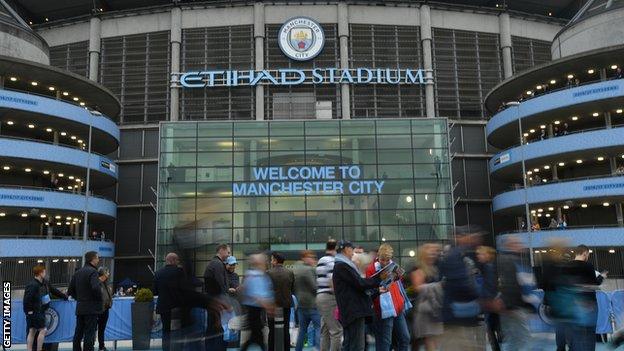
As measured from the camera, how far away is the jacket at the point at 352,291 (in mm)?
7883

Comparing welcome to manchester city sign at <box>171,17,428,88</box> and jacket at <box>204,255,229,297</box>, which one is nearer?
jacket at <box>204,255,229,297</box>

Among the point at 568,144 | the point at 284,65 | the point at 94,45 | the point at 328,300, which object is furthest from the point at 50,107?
the point at 568,144

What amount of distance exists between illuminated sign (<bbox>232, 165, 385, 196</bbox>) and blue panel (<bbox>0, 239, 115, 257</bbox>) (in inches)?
437

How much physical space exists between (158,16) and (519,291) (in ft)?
160

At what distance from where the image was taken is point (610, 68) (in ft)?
129

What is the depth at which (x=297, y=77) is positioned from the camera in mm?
48344

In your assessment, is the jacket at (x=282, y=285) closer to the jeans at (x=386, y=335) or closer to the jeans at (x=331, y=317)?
the jeans at (x=331, y=317)

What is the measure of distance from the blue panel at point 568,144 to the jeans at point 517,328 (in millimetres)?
32225

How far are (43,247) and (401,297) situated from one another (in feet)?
105

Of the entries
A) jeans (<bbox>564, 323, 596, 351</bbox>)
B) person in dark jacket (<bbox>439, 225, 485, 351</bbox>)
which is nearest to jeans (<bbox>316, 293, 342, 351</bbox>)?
person in dark jacket (<bbox>439, 225, 485, 351</bbox>)

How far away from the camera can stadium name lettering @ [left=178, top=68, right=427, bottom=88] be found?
48.2m

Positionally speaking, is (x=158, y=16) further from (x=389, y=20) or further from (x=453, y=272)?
(x=453, y=272)

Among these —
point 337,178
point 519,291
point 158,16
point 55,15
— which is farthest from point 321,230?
point 55,15

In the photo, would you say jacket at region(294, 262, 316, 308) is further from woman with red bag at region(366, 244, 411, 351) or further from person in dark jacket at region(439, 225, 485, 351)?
person in dark jacket at region(439, 225, 485, 351)
